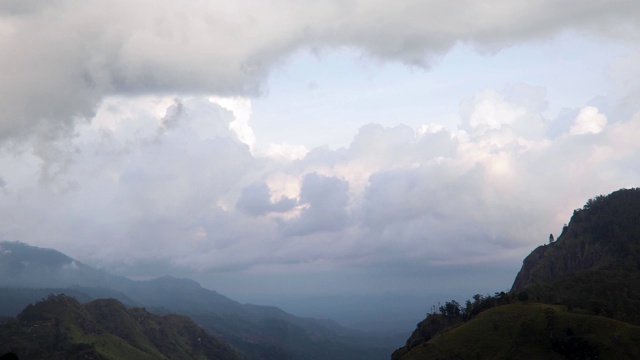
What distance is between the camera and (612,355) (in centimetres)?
19988

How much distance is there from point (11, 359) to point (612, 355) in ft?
657

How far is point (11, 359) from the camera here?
56.2 m

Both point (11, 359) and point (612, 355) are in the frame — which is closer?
point (11, 359)
